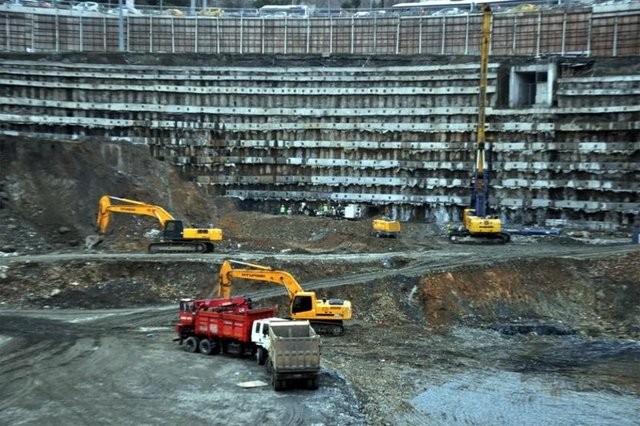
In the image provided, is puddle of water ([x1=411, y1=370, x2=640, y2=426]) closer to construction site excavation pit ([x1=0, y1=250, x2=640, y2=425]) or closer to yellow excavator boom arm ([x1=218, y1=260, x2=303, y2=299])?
construction site excavation pit ([x1=0, y1=250, x2=640, y2=425])

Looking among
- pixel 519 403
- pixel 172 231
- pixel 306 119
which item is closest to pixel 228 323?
pixel 519 403

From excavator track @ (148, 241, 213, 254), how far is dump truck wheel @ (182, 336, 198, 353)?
1349 centimetres

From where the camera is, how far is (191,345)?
22.9 metres

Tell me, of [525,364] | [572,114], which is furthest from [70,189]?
[572,114]

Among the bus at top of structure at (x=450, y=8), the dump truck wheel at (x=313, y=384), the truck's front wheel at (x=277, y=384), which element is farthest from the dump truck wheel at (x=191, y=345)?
the bus at top of structure at (x=450, y=8)

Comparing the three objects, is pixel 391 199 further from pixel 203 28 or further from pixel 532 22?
pixel 203 28

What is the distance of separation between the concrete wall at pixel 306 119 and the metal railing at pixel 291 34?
455 centimetres

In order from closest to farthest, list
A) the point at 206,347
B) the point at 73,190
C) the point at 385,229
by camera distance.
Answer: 1. the point at 206,347
2. the point at 73,190
3. the point at 385,229

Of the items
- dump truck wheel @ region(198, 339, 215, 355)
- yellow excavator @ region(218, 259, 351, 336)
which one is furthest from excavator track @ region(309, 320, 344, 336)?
dump truck wheel @ region(198, 339, 215, 355)

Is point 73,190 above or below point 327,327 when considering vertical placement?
above

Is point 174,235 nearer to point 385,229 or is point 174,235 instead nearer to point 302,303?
point 385,229

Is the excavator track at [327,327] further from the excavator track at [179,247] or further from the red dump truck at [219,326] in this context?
the excavator track at [179,247]

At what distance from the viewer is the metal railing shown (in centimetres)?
5316

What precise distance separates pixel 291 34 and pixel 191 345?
41062mm
